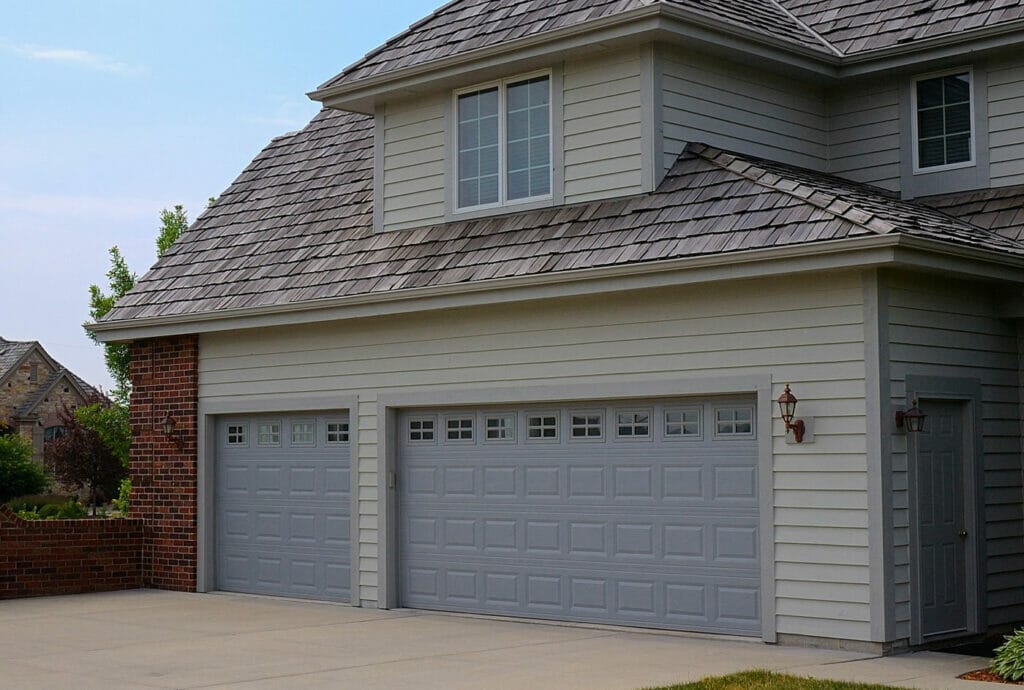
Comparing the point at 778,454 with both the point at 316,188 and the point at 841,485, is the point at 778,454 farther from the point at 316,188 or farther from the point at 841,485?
the point at 316,188

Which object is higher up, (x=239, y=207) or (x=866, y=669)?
(x=239, y=207)

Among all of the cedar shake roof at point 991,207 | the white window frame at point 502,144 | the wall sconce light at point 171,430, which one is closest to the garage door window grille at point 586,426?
the white window frame at point 502,144

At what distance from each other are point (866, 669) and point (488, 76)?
7.51 metres

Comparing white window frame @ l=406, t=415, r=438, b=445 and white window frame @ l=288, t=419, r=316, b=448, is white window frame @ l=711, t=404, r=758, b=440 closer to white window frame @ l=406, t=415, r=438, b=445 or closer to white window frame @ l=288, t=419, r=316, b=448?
white window frame @ l=406, t=415, r=438, b=445

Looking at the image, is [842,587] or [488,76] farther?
[488,76]

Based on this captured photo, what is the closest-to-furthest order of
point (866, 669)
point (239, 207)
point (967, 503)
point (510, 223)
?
point (866, 669) → point (967, 503) → point (510, 223) → point (239, 207)

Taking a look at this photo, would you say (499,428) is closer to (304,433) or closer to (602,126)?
(304,433)

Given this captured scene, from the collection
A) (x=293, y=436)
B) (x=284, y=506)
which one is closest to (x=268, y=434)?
(x=293, y=436)

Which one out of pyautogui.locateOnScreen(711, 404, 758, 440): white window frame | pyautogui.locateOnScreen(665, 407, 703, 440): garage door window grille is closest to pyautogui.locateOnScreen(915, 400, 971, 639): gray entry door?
pyautogui.locateOnScreen(711, 404, 758, 440): white window frame

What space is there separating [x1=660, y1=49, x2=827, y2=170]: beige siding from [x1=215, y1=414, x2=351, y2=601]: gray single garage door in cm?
513

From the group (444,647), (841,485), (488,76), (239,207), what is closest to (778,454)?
(841,485)

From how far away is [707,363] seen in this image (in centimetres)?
1225

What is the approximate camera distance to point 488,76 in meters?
14.8

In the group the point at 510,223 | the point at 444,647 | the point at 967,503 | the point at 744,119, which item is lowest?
the point at 444,647
